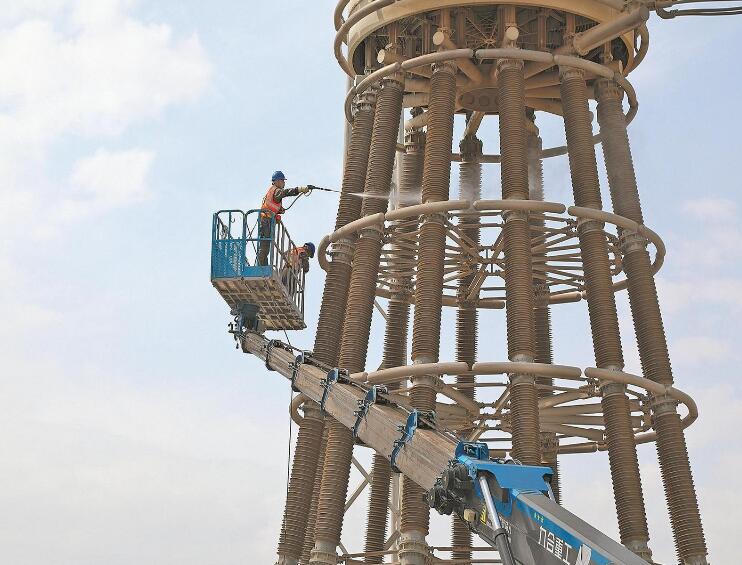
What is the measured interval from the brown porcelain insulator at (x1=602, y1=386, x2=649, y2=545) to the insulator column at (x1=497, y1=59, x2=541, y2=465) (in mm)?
2187

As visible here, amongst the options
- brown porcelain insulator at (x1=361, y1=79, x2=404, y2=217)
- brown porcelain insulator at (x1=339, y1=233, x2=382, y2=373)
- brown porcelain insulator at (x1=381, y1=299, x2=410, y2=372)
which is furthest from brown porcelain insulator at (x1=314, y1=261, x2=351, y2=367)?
brown porcelain insulator at (x1=381, y1=299, x2=410, y2=372)

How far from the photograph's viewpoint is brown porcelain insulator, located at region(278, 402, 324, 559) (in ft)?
118

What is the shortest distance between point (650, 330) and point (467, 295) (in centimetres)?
873

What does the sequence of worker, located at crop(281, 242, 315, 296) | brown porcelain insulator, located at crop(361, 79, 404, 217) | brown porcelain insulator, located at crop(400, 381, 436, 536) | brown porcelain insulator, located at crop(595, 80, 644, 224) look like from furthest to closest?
worker, located at crop(281, 242, 315, 296) < brown porcelain insulator, located at crop(595, 80, 644, 224) < brown porcelain insulator, located at crop(361, 79, 404, 217) < brown porcelain insulator, located at crop(400, 381, 436, 536)

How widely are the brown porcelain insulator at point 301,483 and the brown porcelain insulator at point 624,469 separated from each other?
775 centimetres

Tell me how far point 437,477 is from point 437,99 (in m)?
16.1

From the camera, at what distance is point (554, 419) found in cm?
3978

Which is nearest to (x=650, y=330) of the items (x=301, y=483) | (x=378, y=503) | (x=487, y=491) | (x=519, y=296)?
(x=519, y=296)

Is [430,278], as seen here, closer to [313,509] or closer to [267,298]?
[267,298]

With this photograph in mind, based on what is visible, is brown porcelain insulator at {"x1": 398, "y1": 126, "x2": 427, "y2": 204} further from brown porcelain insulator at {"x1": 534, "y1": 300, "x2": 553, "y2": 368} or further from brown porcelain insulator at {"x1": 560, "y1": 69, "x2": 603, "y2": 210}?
brown porcelain insulator at {"x1": 560, "y1": 69, "x2": 603, "y2": 210}

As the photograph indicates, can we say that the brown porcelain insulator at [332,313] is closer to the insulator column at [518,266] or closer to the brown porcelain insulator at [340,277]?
the brown porcelain insulator at [340,277]

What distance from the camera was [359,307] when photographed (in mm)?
36938

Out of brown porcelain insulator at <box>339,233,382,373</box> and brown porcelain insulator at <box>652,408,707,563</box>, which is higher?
brown porcelain insulator at <box>339,233,382,373</box>

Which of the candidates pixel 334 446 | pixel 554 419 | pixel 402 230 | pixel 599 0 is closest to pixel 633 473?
pixel 554 419
